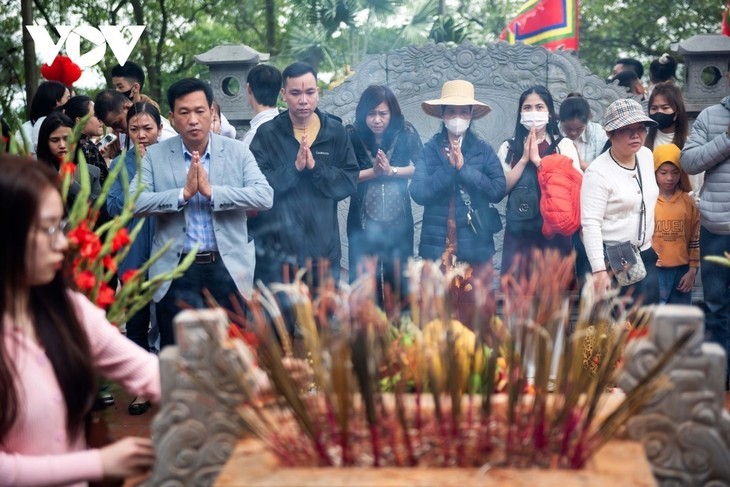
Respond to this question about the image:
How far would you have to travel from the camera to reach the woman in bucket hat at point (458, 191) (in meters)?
5.57

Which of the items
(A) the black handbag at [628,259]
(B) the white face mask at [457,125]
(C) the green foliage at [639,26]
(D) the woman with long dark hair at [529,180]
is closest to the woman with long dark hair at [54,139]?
(B) the white face mask at [457,125]

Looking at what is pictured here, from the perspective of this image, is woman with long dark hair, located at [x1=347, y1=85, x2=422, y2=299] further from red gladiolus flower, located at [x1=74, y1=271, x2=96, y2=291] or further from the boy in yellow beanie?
red gladiolus flower, located at [x1=74, y1=271, x2=96, y2=291]

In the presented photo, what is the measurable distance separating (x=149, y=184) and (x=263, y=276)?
900 millimetres

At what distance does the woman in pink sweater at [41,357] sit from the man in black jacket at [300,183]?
2971 mm

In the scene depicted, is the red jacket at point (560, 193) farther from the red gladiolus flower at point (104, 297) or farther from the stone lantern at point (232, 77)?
the stone lantern at point (232, 77)

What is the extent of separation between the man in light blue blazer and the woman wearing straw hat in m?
1.18

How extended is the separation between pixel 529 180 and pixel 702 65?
3.55 metres

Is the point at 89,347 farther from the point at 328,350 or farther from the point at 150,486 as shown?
the point at 328,350

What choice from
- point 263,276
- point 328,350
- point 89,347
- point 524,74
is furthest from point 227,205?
point 524,74

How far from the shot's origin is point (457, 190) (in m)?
5.65

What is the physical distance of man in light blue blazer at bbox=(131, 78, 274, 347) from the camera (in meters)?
4.55

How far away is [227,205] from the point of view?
4570 mm

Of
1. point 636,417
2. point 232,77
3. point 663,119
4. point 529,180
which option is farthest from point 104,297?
point 232,77

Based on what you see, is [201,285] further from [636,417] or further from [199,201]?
[636,417]
